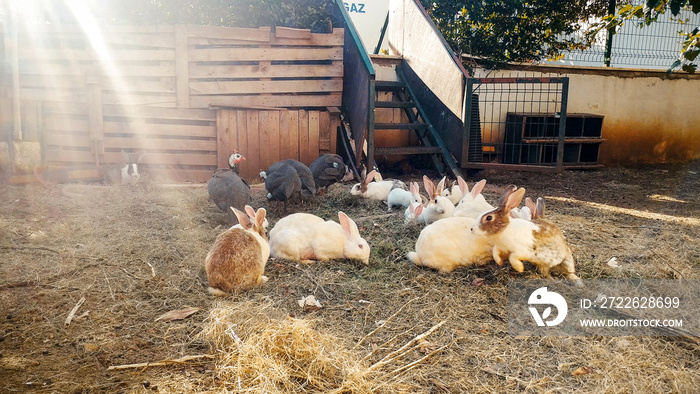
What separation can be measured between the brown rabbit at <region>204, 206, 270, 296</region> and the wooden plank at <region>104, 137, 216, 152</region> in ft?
14.8

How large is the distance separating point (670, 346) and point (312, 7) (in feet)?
25.9

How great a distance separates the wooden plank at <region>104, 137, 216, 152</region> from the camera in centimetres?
776

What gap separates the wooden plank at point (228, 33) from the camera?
25.1 ft

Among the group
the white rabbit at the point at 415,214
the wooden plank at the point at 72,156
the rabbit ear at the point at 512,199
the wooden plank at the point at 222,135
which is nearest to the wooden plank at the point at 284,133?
the wooden plank at the point at 222,135

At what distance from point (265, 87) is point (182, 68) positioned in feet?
3.90

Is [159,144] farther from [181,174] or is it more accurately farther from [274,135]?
[274,135]

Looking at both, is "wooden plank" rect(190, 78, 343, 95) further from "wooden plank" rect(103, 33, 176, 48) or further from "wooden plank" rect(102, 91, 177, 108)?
"wooden plank" rect(103, 33, 176, 48)

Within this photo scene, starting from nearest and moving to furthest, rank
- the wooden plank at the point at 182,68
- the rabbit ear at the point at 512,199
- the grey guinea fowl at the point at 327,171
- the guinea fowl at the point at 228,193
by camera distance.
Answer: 1. the rabbit ear at the point at 512,199
2. the guinea fowl at the point at 228,193
3. the grey guinea fowl at the point at 327,171
4. the wooden plank at the point at 182,68

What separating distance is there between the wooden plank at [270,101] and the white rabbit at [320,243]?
425 cm

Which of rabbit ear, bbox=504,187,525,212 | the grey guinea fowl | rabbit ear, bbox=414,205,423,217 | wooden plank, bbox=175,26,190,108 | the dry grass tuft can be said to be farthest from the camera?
wooden plank, bbox=175,26,190,108

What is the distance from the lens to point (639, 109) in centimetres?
1025

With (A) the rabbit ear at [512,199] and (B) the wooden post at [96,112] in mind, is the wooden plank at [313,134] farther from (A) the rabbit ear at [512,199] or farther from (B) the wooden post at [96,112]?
(A) the rabbit ear at [512,199]

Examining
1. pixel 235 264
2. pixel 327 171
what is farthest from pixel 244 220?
pixel 327 171

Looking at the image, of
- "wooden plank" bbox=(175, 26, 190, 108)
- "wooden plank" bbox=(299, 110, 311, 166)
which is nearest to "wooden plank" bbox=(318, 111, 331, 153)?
"wooden plank" bbox=(299, 110, 311, 166)
